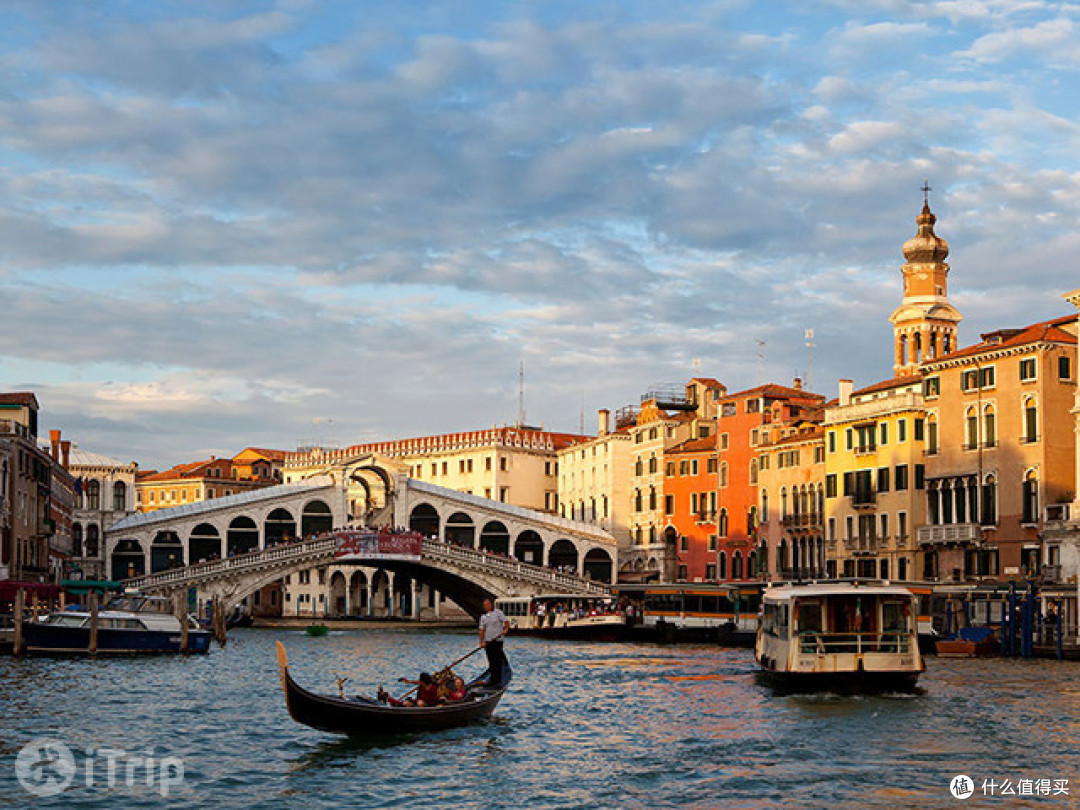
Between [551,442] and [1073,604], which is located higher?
[551,442]

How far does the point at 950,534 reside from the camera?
170 feet

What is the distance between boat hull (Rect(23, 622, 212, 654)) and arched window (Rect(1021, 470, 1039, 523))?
2408 cm

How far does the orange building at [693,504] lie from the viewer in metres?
69.4

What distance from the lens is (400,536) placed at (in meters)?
61.7

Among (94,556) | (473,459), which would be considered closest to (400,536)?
(473,459)

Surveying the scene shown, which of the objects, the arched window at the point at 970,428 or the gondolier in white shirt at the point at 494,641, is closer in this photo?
the gondolier in white shirt at the point at 494,641

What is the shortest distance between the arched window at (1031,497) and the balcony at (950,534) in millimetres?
1944

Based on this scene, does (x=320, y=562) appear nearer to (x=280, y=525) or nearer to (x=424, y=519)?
(x=280, y=525)

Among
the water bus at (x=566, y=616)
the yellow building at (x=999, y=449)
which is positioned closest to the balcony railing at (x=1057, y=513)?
the yellow building at (x=999, y=449)

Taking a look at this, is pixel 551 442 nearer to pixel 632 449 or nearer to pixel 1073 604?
pixel 632 449

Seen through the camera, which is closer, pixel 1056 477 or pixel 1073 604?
pixel 1073 604

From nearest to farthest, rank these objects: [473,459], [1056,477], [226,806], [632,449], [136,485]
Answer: [226,806] → [1056,477] → [632,449] → [473,459] → [136,485]

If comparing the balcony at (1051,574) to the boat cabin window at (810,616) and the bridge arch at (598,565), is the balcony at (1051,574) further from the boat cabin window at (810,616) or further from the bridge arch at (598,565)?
the bridge arch at (598,565)

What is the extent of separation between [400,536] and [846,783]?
4338cm
